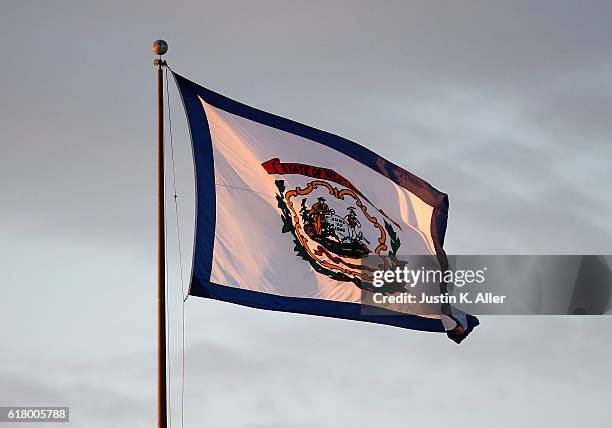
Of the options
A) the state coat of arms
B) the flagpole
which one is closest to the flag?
the state coat of arms

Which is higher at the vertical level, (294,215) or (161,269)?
(294,215)

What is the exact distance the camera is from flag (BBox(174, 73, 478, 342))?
30922mm

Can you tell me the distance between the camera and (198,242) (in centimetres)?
3016

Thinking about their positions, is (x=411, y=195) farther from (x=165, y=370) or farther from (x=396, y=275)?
(x=165, y=370)

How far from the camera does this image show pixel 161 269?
29359mm

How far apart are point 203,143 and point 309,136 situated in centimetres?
303

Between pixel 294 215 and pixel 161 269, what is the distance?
4.23m

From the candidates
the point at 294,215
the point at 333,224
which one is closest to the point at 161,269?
the point at 294,215

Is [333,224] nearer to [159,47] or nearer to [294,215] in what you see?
[294,215]

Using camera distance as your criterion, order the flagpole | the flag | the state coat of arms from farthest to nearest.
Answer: the state coat of arms < the flag < the flagpole

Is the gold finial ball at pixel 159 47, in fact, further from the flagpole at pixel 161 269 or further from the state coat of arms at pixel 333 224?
the state coat of arms at pixel 333 224

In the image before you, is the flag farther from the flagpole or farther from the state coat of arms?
the flagpole

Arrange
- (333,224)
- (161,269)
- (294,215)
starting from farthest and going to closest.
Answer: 1. (333,224)
2. (294,215)
3. (161,269)

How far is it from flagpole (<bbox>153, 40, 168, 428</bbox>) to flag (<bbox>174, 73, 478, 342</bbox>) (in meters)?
0.68
